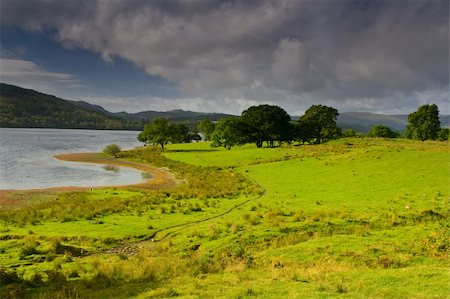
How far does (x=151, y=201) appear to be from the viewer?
4234 centimetres

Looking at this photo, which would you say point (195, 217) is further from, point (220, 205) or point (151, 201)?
point (151, 201)

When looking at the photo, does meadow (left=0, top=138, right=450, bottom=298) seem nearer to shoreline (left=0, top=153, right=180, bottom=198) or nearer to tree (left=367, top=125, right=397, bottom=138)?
shoreline (left=0, top=153, right=180, bottom=198)

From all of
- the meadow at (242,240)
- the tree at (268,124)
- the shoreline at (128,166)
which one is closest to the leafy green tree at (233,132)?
the tree at (268,124)

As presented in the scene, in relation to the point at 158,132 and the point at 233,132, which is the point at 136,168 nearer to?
the point at 233,132

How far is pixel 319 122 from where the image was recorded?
360 ft

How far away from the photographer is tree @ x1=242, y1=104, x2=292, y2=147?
106 m

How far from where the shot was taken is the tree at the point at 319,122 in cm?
10931

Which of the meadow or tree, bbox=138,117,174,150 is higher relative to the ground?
tree, bbox=138,117,174,150

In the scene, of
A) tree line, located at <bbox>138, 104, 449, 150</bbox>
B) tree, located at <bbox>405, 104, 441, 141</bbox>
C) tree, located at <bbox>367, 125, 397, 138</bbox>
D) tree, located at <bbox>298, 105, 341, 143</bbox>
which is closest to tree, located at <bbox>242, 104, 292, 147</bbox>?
tree line, located at <bbox>138, 104, 449, 150</bbox>

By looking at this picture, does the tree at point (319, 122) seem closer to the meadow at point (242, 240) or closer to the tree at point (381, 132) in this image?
the meadow at point (242, 240)

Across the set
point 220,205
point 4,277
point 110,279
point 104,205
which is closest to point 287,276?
point 110,279

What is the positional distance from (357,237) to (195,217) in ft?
50.1

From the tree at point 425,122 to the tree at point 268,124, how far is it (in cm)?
3931

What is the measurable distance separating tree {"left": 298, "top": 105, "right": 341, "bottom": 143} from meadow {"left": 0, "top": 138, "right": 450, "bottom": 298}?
189 ft
